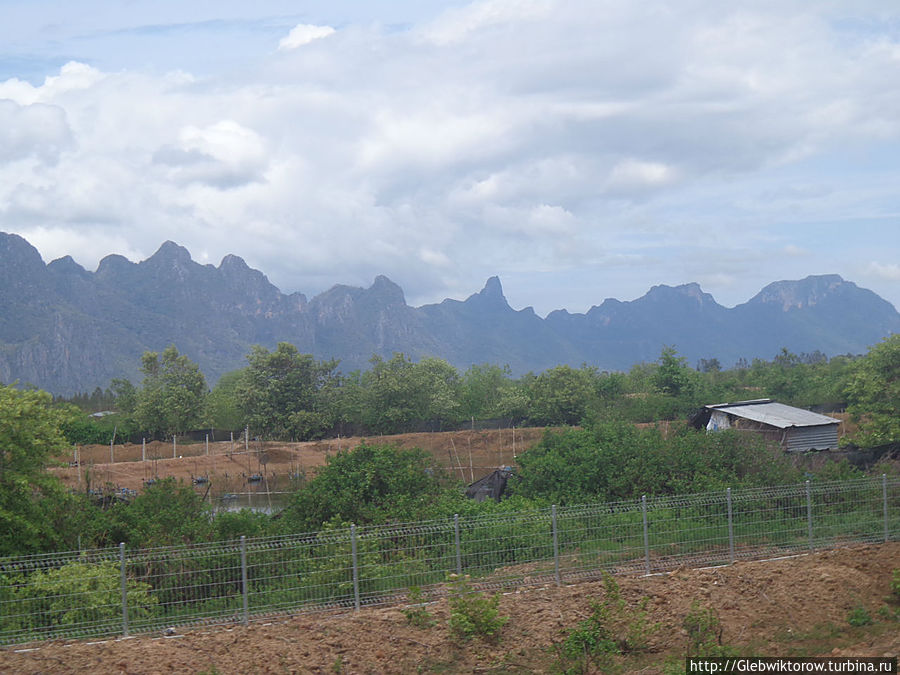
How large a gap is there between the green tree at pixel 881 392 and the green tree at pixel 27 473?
74.3ft

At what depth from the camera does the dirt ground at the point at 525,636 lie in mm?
8750

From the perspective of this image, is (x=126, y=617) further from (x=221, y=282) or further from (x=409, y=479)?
(x=221, y=282)

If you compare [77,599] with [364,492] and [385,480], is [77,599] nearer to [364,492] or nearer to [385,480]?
[364,492]

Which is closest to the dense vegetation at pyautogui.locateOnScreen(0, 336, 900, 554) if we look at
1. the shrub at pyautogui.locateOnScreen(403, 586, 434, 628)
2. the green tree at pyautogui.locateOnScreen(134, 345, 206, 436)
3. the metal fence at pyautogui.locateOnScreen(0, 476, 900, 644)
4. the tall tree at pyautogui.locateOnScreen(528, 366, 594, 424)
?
the metal fence at pyautogui.locateOnScreen(0, 476, 900, 644)

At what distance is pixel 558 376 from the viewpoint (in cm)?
4900

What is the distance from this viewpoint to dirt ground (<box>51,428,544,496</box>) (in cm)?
3594

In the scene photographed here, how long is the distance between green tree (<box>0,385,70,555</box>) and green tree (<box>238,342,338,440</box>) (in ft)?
113

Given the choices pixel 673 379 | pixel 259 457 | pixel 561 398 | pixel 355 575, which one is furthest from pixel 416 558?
pixel 673 379

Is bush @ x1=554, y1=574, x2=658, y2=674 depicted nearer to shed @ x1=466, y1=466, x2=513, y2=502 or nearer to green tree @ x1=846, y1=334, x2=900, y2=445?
shed @ x1=466, y1=466, x2=513, y2=502

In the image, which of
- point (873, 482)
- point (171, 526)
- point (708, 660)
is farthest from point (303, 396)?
point (708, 660)

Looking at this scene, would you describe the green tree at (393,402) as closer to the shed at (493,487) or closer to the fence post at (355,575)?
the shed at (493,487)

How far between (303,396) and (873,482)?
Result: 39775mm

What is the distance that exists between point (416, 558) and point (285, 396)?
39167 millimetres

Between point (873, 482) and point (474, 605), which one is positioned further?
point (873, 482)
